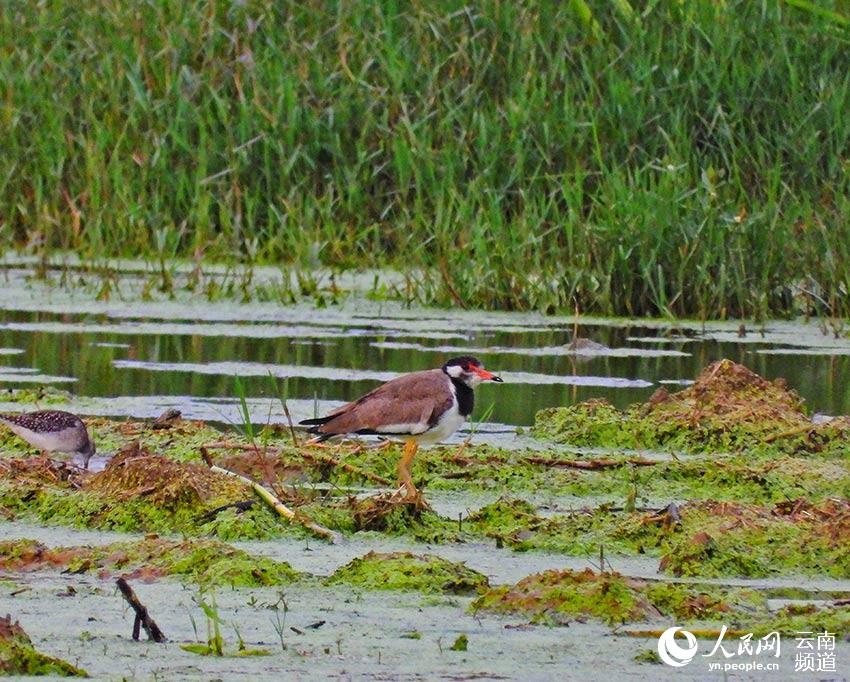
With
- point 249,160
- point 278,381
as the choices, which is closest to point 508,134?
point 249,160

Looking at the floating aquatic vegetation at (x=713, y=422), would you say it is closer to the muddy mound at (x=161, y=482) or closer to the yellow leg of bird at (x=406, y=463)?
the yellow leg of bird at (x=406, y=463)

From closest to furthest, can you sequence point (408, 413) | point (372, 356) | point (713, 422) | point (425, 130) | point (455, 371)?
point (408, 413)
point (455, 371)
point (713, 422)
point (372, 356)
point (425, 130)

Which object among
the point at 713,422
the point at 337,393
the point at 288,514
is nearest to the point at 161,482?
the point at 288,514

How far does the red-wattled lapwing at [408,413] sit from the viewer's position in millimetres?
5742

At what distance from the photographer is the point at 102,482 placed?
5.36 m

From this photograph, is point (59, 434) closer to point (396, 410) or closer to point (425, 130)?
point (396, 410)

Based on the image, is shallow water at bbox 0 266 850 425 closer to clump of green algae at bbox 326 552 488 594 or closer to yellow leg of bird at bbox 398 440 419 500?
yellow leg of bird at bbox 398 440 419 500

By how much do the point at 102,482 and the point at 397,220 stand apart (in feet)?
19.5

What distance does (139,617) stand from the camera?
3857 mm

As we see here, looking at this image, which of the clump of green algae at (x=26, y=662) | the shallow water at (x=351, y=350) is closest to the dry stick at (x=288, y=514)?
the clump of green algae at (x=26, y=662)

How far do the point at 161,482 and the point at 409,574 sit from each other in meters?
1.01

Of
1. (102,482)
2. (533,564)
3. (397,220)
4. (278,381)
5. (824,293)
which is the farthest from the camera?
(397,220)

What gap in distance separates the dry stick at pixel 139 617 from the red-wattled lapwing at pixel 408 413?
172 centimetres

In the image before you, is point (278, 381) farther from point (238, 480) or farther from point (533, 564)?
point (533, 564)
